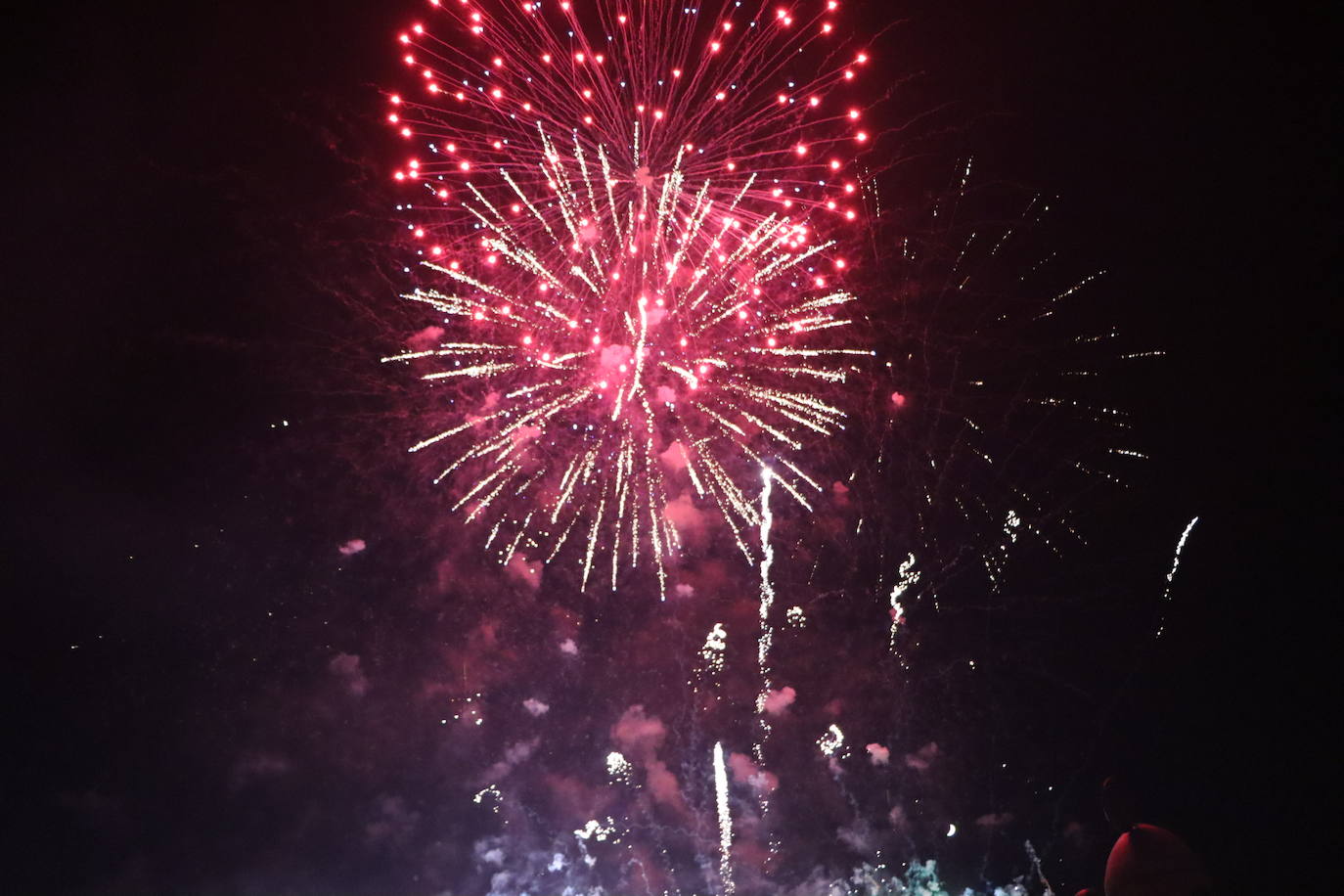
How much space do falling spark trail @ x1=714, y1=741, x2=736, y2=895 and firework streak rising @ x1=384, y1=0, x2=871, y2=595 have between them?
2.65m

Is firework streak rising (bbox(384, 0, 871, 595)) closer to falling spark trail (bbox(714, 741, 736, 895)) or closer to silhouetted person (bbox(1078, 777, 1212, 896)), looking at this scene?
falling spark trail (bbox(714, 741, 736, 895))

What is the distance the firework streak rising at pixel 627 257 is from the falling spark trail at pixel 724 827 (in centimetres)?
265

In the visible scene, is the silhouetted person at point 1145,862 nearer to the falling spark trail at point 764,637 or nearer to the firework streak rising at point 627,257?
the falling spark trail at point 764,637

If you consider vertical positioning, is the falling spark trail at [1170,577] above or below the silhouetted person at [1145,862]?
above

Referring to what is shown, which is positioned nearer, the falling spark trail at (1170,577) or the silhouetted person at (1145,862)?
the silhouetted person at (1145,862)

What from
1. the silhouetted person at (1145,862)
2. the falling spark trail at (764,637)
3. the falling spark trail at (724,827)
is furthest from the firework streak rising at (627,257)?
the silhouetted person at (1145,862)

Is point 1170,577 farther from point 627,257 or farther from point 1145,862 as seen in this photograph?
point 627,257

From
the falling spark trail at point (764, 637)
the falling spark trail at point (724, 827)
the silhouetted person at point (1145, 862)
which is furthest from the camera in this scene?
the falling spark trail at point (724, 827)

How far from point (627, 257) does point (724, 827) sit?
6583mm

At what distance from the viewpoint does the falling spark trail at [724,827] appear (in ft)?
31.8

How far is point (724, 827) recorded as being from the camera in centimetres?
973

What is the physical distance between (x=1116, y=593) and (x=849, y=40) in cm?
689

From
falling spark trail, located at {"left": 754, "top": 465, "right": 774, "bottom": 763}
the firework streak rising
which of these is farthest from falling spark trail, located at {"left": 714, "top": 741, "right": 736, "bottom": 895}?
the firework streak rising

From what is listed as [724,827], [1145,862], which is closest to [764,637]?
[724,827]
